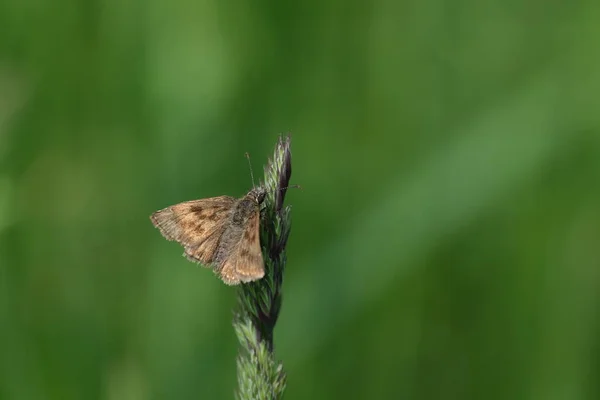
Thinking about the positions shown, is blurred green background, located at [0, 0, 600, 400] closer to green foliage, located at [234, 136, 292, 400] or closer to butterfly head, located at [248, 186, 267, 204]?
green foliage, located at [234, 136, 292, 400]

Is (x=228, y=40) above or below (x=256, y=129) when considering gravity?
above

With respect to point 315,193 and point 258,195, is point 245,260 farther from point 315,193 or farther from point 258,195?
point 315,193

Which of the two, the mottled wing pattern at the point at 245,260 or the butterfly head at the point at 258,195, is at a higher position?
the butterfly head at the point at 258,195

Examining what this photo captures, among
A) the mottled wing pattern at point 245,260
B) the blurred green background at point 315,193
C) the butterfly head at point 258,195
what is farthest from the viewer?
the blurred green background at point 315,193

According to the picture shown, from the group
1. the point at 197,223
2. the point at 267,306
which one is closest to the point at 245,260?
the point at 267,306

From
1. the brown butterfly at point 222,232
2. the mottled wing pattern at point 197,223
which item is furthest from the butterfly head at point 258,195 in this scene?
the mottled wing pattern at point 197,223

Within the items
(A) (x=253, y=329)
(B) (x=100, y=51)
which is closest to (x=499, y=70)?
(B) (x=100, y=51)

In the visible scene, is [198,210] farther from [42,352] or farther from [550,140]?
[550,140]

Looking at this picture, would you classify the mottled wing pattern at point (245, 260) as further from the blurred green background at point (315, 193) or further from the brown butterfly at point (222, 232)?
the blurred green background at point (315, 193)
